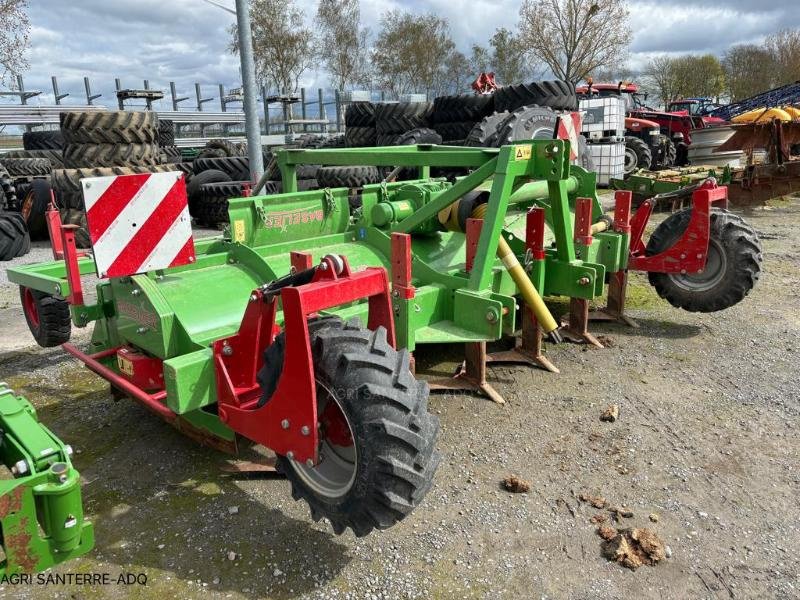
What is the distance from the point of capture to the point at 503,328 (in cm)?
378

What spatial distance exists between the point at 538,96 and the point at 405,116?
2.53 metres

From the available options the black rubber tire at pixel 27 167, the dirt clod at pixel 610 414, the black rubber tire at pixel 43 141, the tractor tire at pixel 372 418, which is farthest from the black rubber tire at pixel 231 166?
the tractor tire at pixel 372 418

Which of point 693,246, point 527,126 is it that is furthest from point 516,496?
point 527,126

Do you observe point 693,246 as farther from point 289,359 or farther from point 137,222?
point 137,222

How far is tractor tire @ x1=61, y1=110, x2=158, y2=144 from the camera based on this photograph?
28.7 feet

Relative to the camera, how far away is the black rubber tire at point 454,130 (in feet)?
34.1

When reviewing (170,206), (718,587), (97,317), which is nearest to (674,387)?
(718,587)

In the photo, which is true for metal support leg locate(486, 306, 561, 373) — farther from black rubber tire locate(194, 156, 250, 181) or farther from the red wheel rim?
black rubber tire locate(194, 156, 250, 181)

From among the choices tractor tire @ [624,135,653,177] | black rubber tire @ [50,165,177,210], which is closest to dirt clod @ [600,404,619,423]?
black rubber tire @ [50,165,177,210]

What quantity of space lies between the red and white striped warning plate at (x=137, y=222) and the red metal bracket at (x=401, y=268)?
103 cm

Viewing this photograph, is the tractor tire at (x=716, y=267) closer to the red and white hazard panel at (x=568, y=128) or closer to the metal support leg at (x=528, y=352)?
the red and white hazard panel at (x=568, y=128)

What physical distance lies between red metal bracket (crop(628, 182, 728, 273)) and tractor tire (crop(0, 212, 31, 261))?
7927 mm

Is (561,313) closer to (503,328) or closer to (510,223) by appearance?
(510,223)

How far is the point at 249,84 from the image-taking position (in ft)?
24.0
